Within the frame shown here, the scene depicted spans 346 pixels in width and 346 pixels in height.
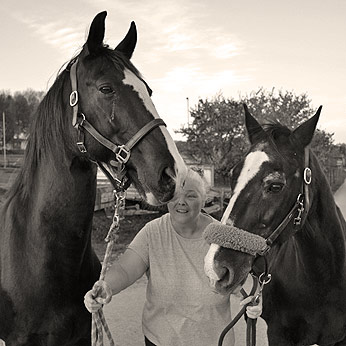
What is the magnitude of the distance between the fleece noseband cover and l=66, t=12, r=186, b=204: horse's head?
304 mm

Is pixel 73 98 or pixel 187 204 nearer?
pixel 73 98

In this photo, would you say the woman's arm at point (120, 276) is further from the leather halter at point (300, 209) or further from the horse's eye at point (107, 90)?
the horse's eye at point (107, 90)

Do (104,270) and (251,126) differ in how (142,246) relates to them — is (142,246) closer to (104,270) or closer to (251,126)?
(104,270)

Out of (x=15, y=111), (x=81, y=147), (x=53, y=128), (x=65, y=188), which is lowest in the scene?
(x=65, y=188)

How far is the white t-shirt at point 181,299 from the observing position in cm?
270

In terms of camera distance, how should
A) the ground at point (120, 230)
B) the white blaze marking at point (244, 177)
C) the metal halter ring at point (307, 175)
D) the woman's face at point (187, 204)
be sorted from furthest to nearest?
the ground at point (120, 230) → the woman's face at point (187, 204) → the metal halter ring at point (307, 175) → the white blaze marking at point (244, 177)

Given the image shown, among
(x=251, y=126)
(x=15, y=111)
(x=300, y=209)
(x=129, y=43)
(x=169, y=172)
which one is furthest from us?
(x=15, y=111)

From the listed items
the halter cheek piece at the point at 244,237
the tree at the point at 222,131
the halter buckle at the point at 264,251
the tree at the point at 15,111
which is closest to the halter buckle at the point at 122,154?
the halter cheek piece at the point at 244,237

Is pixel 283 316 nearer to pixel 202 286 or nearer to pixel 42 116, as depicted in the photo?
pixel 202 286

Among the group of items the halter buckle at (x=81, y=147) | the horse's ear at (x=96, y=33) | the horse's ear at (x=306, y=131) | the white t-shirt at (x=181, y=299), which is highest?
the horse's ear at (x=96, y=33)

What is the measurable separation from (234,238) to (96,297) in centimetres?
75

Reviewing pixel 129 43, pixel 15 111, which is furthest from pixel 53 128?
pixel 15 111

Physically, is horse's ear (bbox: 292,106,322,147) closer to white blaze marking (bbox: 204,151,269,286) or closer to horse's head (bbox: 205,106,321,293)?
horse's head (bbox: 205,106,321,293)

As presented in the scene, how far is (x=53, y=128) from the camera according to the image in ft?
7.83
